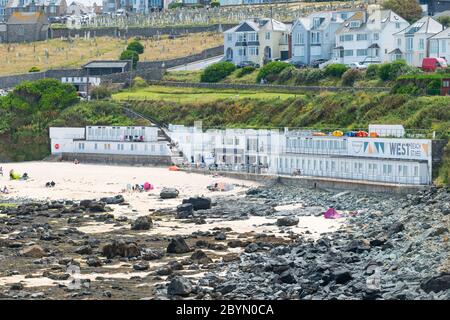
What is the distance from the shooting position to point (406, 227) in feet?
149

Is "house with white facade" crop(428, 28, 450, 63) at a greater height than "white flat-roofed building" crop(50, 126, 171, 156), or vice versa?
"house with white facade" crop(428, 28, 450, 63)

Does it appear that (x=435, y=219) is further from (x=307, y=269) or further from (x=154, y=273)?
(x=154, y=273)

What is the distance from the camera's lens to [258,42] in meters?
99.8

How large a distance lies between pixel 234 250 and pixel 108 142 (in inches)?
1455

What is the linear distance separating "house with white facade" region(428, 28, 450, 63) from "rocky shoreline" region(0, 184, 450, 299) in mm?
26997

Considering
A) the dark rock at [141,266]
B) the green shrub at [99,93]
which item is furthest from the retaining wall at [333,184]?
the green shrub at [99,93]

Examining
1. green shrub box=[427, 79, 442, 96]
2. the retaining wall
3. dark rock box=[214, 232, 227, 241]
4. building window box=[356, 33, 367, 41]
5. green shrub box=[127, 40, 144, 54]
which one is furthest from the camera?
green shrub box=[127, 40, 144, 54]

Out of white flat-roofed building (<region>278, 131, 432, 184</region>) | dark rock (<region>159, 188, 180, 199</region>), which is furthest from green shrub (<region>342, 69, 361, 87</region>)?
dark rock (<region>159, 188, 180, 199</region>)

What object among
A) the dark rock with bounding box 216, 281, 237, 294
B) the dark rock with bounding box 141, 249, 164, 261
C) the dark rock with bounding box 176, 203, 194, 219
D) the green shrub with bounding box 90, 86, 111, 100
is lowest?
the dark rock with bounding box 176, 203, 194, 219

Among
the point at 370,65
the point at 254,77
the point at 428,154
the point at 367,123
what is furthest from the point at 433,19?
the point at 428,154

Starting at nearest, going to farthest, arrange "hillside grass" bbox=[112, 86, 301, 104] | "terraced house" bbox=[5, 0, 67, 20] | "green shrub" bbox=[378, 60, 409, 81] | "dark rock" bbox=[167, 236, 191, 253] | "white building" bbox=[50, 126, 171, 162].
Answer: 1. "dark rock" bbox=[167, 236, 191, 253]
2. "white building" bbox=[50, 126, 171, 162]
3. "green shrub" bbox=[378, 60, 409, 81]
4. "hillside grass" bbox=[112, 86, 301, 104]
5. "terraced house" bbox=[5, 0, 67, 20]

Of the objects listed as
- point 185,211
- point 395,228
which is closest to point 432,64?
point 185,211

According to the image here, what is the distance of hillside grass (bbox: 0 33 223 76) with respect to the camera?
356ft

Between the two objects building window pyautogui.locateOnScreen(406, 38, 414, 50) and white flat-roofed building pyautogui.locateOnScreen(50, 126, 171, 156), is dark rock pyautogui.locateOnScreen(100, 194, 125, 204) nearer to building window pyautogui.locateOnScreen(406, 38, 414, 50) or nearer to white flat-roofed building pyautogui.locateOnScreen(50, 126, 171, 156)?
white flat-roofed building pyautogui.locateOnScreen(50, 126, 171, 156)
